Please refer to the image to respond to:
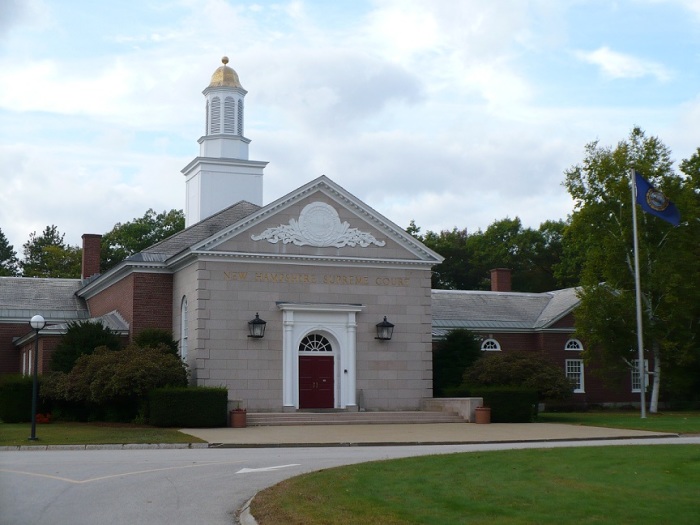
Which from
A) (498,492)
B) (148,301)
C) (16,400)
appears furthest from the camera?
(148,301)

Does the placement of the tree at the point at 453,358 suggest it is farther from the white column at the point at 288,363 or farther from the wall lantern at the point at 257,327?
the wall lantern at the point at 257,327

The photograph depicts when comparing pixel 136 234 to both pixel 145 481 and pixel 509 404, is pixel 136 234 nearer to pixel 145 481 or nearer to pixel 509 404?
pixel 509 404

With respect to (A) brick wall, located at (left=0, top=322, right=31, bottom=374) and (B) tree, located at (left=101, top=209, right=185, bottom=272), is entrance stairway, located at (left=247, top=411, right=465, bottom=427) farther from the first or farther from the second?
(B) tree, located at (left=101, top=209, right=185, bottom=272)

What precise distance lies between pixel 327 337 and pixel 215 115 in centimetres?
1657

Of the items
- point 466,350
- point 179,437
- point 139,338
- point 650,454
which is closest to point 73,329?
point 139,338

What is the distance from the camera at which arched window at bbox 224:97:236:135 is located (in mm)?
48438

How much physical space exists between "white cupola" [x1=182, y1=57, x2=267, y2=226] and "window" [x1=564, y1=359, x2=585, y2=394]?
17.7 metres

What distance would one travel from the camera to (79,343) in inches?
1426

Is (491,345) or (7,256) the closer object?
(491,345)

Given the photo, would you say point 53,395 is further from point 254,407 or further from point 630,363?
point 630,363

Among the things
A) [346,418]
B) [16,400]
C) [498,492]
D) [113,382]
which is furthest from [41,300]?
[498,492]

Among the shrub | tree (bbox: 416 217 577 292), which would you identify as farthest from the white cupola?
tree (bbox: 416 217 577 292)

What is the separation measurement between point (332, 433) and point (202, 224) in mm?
16449

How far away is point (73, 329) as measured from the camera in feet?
120
